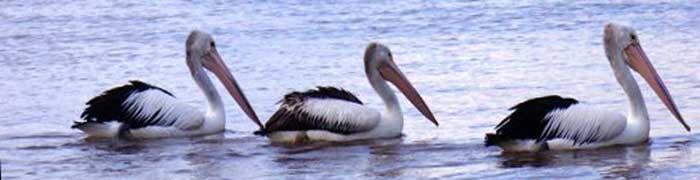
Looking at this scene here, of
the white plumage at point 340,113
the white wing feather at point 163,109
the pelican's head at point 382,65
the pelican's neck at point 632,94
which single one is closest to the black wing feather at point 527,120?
the pelican's neck at point 632,94

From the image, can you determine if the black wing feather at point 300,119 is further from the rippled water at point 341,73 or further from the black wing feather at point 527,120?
the black wing feather at point 527,120

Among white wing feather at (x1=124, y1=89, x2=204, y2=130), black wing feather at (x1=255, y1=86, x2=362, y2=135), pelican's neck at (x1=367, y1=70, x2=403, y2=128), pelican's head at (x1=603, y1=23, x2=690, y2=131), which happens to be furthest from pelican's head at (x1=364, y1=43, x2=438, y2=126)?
pelican's head at (x1=603, y1=23, x2=690, y2=131)

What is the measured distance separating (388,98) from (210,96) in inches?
41.0

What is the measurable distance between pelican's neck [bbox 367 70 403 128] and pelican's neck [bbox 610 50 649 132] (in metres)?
1.12

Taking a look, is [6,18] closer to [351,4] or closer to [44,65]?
[351,4]

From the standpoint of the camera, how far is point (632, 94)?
26.9 feet

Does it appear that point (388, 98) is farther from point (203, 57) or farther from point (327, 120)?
point (203, 57)

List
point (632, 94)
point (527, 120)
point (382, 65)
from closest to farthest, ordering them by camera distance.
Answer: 1. point (527, 120)
2. point (632, 94)
3. point (382, 65)

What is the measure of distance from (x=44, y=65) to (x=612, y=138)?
659 cm

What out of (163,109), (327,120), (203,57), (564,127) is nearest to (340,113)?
(327,120)

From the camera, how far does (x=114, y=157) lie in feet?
26.8

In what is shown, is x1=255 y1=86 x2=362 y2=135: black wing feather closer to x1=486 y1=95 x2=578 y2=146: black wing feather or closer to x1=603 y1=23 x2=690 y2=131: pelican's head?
x1=486 y1=95 x2=578 y2=146: black wing feather

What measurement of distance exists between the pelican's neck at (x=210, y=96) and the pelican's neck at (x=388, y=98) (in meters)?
0.83

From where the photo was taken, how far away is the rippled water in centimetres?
763
